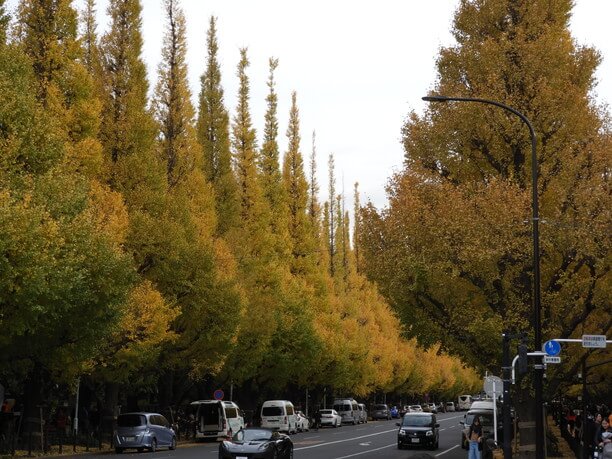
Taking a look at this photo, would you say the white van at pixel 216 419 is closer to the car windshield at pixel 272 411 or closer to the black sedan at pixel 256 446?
the car windshield at pixel 272 411

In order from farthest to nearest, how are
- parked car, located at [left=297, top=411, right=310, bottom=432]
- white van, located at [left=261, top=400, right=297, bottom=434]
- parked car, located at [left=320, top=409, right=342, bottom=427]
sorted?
parked car, located at [left=320, top=409, right=342, bottom=427]
parked car, located at [left=297, top=411, right=310, bottom=432]
white van, located at [left=261, top=400, right=297, bottom=434]

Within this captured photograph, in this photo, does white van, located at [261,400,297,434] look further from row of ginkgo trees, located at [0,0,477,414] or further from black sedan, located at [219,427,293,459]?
black sedan, located at [219,427,293,459]

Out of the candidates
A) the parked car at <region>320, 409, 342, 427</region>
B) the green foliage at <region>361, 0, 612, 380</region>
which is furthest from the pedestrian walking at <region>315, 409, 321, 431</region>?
the green foliage at <region>361, 0, 612, 380</region>

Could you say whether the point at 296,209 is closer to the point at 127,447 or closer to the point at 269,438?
the point at 127,447

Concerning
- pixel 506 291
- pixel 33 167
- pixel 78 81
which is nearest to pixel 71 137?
pixel 78 81

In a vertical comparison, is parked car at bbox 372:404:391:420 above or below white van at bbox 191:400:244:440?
below

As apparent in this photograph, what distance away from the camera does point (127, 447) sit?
36625 millimetres

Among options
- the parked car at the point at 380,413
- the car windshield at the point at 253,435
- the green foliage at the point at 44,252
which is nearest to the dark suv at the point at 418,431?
the car windshield at the point at 253,435

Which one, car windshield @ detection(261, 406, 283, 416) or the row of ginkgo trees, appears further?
car windshield @ detection(261, 406, 283, 416)

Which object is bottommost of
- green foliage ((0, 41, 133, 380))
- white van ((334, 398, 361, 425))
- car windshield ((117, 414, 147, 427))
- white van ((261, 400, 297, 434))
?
white van ((334, 398, 361, 425))

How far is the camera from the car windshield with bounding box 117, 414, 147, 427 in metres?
36.9

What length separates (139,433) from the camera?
3656cm

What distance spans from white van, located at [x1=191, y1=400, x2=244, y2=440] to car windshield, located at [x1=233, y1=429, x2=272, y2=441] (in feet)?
59.5

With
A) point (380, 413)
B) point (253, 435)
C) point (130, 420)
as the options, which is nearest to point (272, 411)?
point (130, 420)
